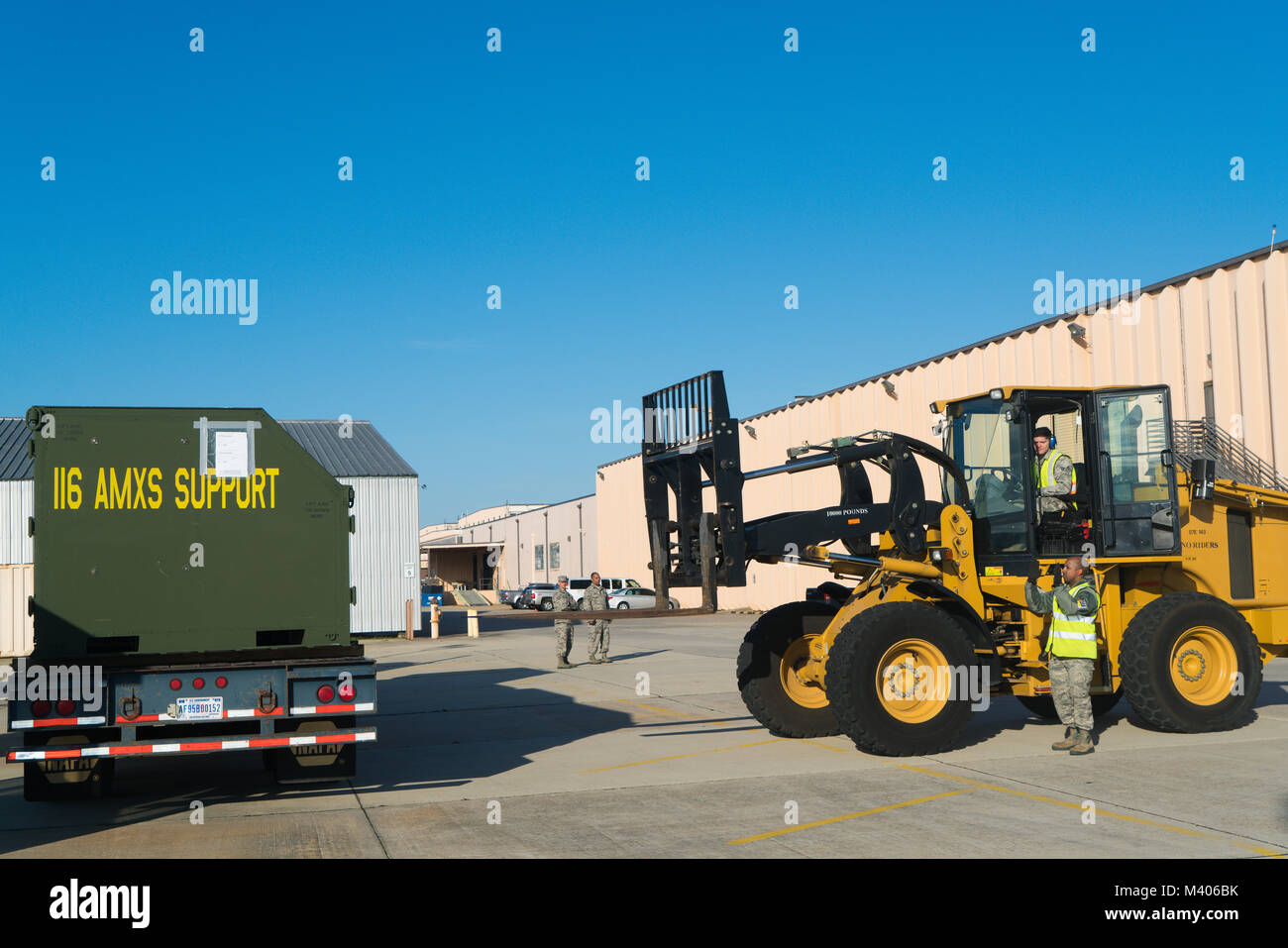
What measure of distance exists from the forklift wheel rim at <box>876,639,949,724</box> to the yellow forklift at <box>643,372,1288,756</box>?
1 centimetres

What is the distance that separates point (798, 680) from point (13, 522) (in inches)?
1099

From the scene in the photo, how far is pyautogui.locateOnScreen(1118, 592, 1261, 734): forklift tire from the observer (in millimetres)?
10945

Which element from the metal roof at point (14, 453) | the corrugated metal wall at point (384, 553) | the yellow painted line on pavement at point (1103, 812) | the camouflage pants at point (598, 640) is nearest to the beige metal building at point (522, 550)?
the corrugated metal wall at point (384, 553)

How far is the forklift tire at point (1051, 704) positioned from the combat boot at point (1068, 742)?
1729mm

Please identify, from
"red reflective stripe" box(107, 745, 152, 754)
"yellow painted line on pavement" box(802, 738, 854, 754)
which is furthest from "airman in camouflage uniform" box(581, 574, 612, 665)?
"red reflective stripe" box(107, 745, 152, 754)

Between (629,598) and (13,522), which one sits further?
(629,598)

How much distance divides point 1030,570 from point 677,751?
3.88 meters

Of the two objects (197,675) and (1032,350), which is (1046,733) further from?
(1032,350)

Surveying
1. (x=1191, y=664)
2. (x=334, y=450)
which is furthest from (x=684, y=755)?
(x=334, y=450)

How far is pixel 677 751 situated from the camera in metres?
11.0

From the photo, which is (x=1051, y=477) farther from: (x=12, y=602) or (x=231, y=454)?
(x=12, y=602)

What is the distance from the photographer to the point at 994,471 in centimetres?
1134
